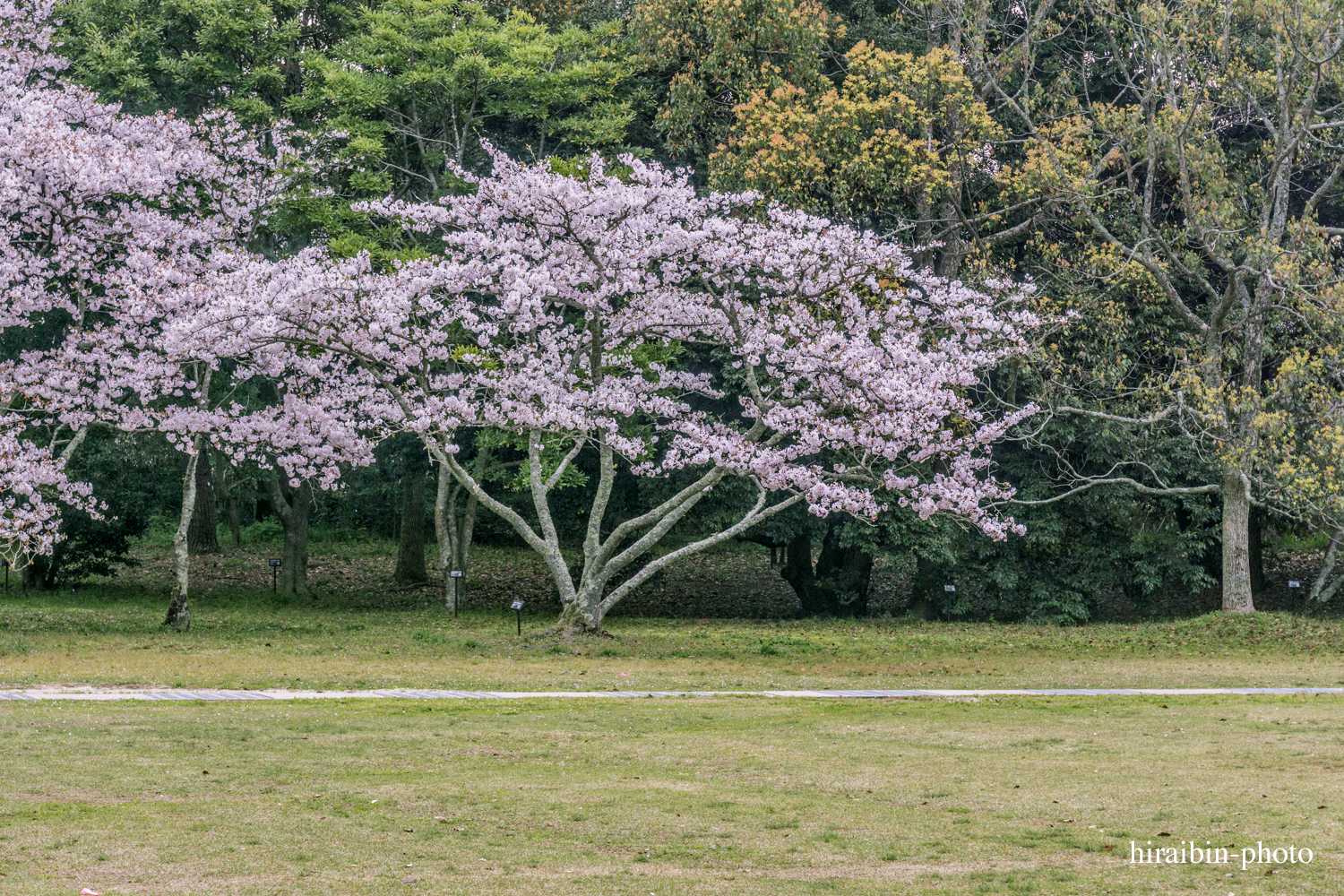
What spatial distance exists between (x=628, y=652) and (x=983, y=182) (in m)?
14.8

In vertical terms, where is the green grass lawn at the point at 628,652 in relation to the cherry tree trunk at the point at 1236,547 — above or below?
below

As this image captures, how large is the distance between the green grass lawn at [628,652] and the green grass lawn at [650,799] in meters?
3.57

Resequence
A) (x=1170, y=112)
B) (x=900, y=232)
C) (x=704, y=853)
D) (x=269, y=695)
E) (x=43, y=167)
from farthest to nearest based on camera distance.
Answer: (x=900, y=232) < (x=1170, y=112) < (x=43, y=167) < (x=269, y=695) < (x=704, y=853)

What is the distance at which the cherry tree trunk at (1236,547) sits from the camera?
26859mm

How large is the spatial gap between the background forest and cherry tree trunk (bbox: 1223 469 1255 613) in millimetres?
50

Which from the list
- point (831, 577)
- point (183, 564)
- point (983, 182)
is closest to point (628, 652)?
point (183, 564)

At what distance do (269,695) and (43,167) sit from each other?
1256 centimetres

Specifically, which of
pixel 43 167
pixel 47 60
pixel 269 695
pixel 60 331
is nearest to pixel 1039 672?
pixel 269 695

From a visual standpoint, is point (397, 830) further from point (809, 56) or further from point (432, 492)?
point (432, 492)

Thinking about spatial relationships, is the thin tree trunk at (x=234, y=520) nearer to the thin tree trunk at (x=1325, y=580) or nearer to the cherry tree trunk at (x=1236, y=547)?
the cherry tree trunk at (x=1236, y=547)

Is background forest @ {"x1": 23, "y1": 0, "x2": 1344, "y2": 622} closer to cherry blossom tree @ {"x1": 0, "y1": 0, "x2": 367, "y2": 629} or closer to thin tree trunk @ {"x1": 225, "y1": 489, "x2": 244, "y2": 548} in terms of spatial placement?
cherry blossom tree @ {"x1": 0, "y1": 0, "x2": 367, "y2": 629}

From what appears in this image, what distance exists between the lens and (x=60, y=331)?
27.6 metres

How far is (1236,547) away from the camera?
88.3ft

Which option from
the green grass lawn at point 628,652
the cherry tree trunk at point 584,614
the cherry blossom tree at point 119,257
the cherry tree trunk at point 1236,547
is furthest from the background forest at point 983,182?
the cherry tree trunk at point 584,614
